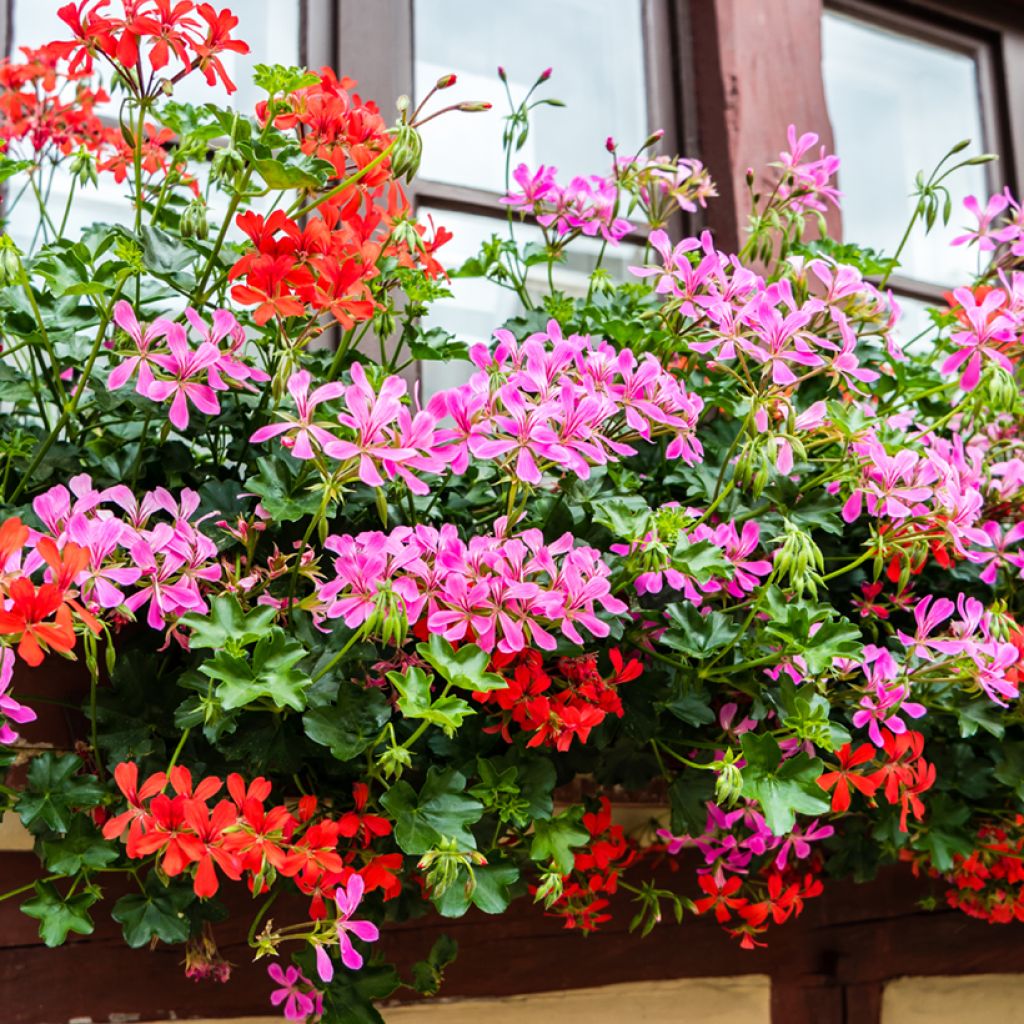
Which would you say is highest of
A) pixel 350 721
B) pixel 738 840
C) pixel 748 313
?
pixel 748 313

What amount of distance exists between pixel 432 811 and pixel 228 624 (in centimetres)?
23

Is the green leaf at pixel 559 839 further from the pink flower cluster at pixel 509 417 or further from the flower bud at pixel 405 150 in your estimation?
the flower bud at pixel 405 150

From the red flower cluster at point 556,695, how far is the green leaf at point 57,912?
1.23ft

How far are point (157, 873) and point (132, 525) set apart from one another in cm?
30

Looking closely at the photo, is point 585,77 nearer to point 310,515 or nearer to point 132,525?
point 310,515

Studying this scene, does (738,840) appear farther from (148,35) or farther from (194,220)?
(148,35)

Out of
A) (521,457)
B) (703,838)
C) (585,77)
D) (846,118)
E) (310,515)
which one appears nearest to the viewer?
(521,457)

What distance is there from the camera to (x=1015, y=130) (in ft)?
8.08

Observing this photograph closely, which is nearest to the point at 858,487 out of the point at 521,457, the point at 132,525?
the point at 521,457

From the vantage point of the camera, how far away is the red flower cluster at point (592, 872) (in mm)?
1257

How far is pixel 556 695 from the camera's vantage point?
3.59 ft

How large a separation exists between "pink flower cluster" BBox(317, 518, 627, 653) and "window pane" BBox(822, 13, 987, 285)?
1.59 meters

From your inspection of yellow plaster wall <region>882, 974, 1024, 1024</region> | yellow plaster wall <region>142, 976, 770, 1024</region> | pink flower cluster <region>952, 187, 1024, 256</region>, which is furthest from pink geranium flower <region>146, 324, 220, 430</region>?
yellow plaster wall <region>882, 974, 1024, 1024</region>

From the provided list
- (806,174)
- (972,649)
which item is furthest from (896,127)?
(972,649)
